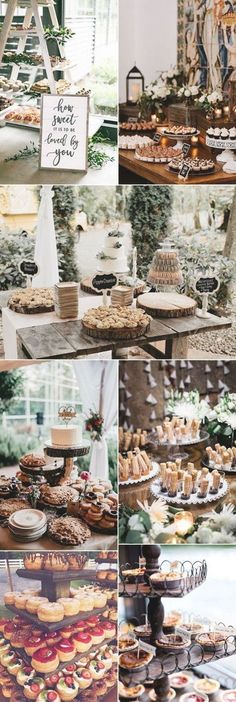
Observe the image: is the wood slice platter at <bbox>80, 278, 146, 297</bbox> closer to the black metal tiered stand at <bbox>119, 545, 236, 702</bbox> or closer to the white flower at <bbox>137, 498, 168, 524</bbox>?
Result: the white flower at <bbox>137, 498, 168, 524</bbox>

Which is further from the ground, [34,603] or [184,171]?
[184,171]

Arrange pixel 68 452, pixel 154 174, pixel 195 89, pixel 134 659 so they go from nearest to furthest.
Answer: pixel 195 89 < pixel 154 174 < pixel 68 452 < pixel 134 659

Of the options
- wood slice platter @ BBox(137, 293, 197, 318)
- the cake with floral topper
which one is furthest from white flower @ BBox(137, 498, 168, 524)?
wood slice platter @ BBox(137, 293, 197, 318)

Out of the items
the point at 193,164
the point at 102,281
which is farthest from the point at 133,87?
the point at 102,281

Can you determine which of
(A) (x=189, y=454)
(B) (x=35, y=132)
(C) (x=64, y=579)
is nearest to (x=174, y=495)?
(A) (x=189, y=454)

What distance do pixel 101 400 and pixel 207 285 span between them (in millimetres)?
552

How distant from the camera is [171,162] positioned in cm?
353

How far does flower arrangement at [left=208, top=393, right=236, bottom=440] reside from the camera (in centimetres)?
373

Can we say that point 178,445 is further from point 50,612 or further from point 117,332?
point 50,612

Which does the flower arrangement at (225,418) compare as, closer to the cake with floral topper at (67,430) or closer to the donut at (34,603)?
the cake with floral topper at (67,430)

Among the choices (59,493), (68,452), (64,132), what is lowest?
(59,493)

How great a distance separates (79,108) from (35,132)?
0.17m

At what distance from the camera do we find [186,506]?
376 cm

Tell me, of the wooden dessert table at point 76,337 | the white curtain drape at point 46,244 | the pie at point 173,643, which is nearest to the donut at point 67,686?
the pie at point 173,643
